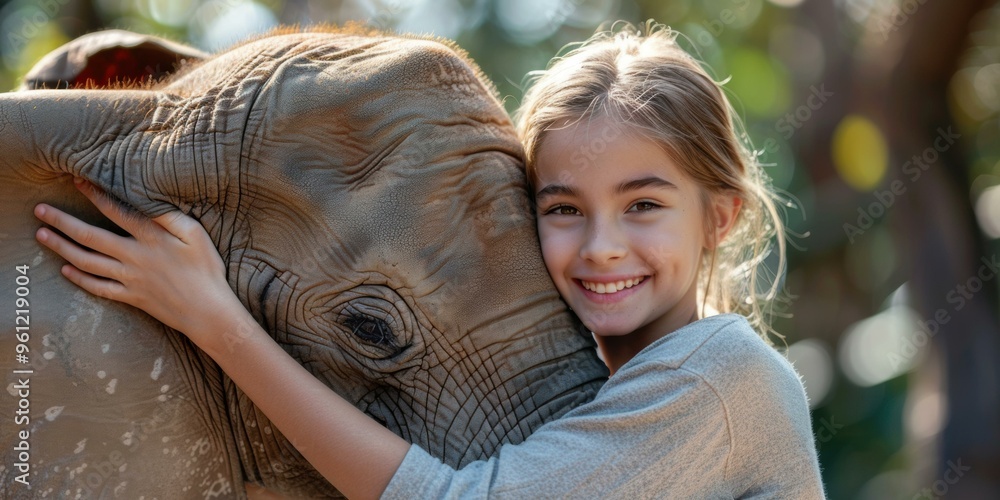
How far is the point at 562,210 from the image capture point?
263 centimetres

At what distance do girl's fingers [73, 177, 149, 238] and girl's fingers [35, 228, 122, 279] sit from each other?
0.29 feet

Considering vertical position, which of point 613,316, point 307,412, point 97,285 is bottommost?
point 307,412

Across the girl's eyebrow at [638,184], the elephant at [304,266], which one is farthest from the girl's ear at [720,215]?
the elephant at [304,266]

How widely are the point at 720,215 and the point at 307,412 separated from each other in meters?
1.27

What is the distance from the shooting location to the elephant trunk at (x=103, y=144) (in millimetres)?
2359

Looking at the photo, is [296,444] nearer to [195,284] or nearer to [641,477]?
[195,284]

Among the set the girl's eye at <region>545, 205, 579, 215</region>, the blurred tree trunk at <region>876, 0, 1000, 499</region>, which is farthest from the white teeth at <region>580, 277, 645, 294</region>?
the blurred tree trunk at <region>876, 0, 1000, 499</region>

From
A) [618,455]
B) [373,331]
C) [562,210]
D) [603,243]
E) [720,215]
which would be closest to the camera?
[618,455]

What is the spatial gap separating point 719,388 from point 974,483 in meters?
5.47

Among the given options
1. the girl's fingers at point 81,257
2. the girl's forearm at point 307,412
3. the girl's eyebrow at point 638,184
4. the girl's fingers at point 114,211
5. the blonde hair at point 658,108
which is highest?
the blonde hair at point 658,108

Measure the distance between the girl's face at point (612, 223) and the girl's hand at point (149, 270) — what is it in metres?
0.79

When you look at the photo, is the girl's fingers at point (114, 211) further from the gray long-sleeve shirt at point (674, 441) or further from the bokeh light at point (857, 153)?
the bokeh light at point (857, 153)

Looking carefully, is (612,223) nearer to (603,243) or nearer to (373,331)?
(603,243)

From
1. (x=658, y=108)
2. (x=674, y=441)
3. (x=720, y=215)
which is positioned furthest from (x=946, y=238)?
(x=674, y=441)
